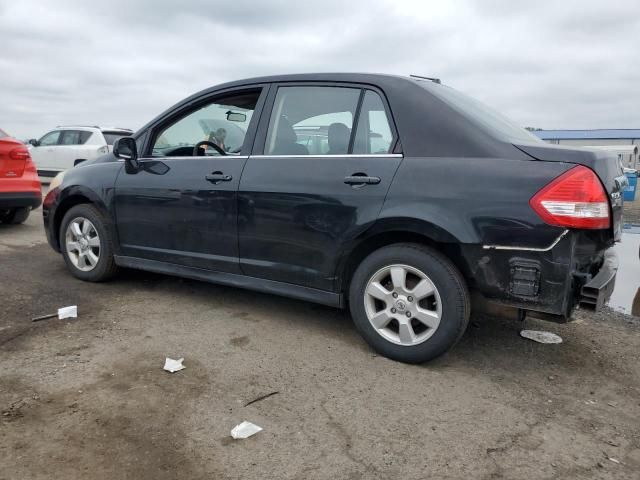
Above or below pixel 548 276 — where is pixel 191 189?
above

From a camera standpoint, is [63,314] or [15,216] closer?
[63,314]

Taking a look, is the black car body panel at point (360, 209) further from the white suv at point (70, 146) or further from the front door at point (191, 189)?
the white suv at point (70, 146)

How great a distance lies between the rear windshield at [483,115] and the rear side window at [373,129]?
0.31 metres

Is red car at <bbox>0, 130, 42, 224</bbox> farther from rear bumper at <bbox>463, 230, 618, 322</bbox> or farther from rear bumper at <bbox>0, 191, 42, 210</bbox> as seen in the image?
rear bumper at <bbox>463, 230, 618, 322</bbox>

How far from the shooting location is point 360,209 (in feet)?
10.6

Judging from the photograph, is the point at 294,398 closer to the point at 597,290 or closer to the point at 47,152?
the point at 597,290

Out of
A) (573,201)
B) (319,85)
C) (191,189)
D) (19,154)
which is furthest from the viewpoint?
(19,154)

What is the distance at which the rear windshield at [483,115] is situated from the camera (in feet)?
10.3

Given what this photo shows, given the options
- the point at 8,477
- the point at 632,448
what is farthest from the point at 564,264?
the point at 8,477

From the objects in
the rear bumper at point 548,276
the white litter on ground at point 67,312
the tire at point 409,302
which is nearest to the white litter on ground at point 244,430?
the tire at point 409,302

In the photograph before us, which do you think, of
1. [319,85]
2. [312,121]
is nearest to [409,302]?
[312,121]

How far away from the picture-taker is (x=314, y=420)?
2.56 m

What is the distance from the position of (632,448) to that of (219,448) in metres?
1.88

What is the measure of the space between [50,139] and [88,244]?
1102cm
